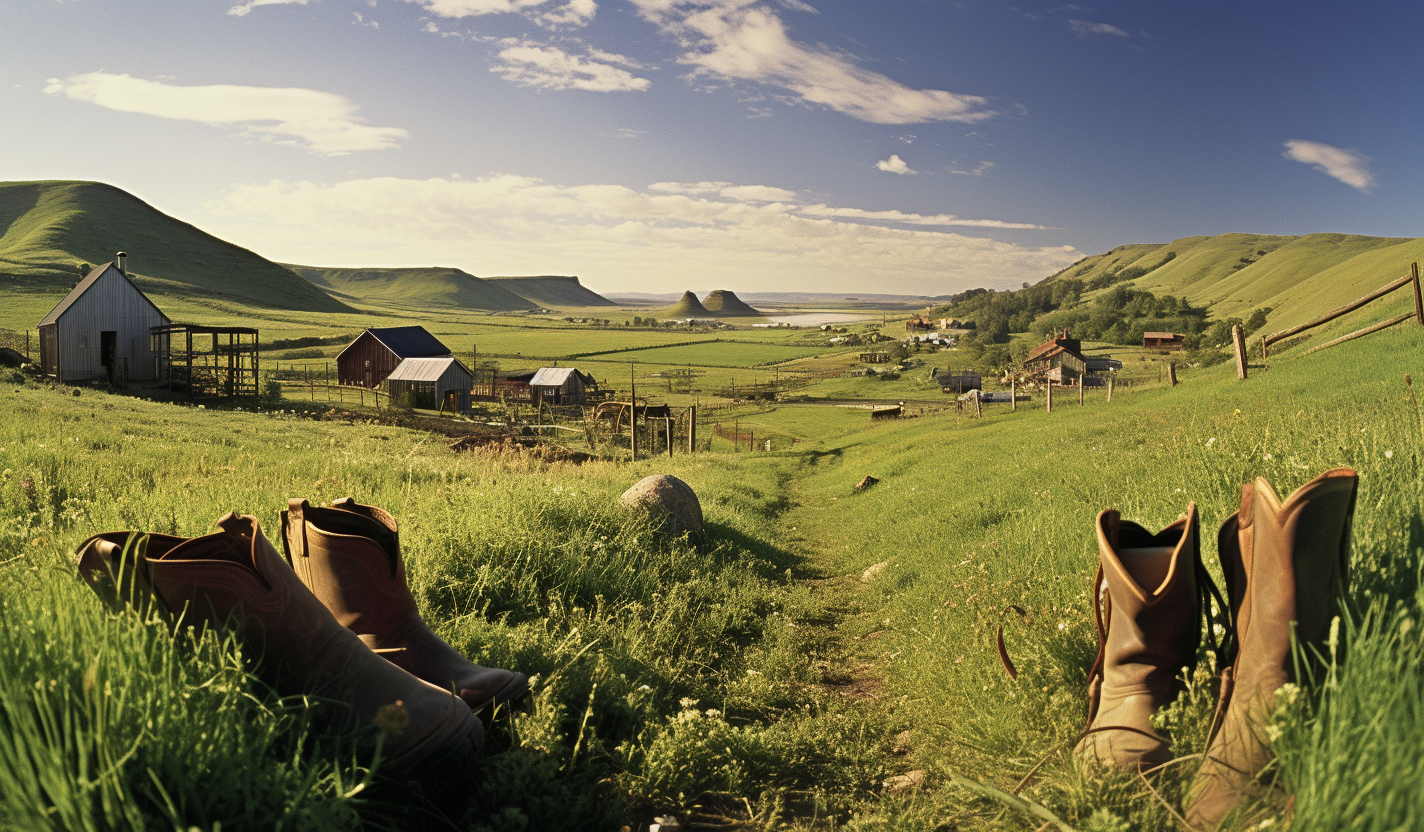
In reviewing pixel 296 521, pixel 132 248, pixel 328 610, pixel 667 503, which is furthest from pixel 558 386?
pixel 132 248

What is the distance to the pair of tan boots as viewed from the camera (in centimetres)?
272

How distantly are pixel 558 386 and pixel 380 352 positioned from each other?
51.2 ft

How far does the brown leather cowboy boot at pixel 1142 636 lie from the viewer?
3020 millimetres

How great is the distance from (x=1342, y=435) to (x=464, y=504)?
7.12m

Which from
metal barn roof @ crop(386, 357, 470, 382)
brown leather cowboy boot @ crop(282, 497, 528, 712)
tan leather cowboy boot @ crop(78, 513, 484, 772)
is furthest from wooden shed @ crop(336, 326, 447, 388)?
tan leather cowboy boot @ crop(78, 513, 484, 772)

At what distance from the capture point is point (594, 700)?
4383 mm

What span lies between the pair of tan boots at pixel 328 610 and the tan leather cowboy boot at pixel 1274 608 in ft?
9.37

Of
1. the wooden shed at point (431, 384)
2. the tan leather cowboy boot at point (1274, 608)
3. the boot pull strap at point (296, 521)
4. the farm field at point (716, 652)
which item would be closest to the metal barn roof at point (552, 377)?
the wooden shed at point (431, 384)

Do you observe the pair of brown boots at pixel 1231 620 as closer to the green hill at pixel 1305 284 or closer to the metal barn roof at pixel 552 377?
the green hill at pixel 1305 284

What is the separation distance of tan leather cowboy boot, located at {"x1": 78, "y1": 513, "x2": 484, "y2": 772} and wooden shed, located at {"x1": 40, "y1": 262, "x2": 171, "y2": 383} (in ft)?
144

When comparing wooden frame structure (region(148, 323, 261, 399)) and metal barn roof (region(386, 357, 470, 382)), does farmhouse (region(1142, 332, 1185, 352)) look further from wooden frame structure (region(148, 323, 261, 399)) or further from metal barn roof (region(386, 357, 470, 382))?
wooden frame structure (region(148, 323, 261, 399))

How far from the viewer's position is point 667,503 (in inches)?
363

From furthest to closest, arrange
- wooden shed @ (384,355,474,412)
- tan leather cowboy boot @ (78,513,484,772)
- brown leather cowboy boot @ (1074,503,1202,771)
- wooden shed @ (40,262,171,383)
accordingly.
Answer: wooden shed @ (384,355,474,412), wooden shed @ (40,262,171,383), brown leather cowboy boot @ (1074,503,1202,771), tan leather cowboy boot @ (78,513,484,772)

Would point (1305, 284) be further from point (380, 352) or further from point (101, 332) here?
point (101, 332)
